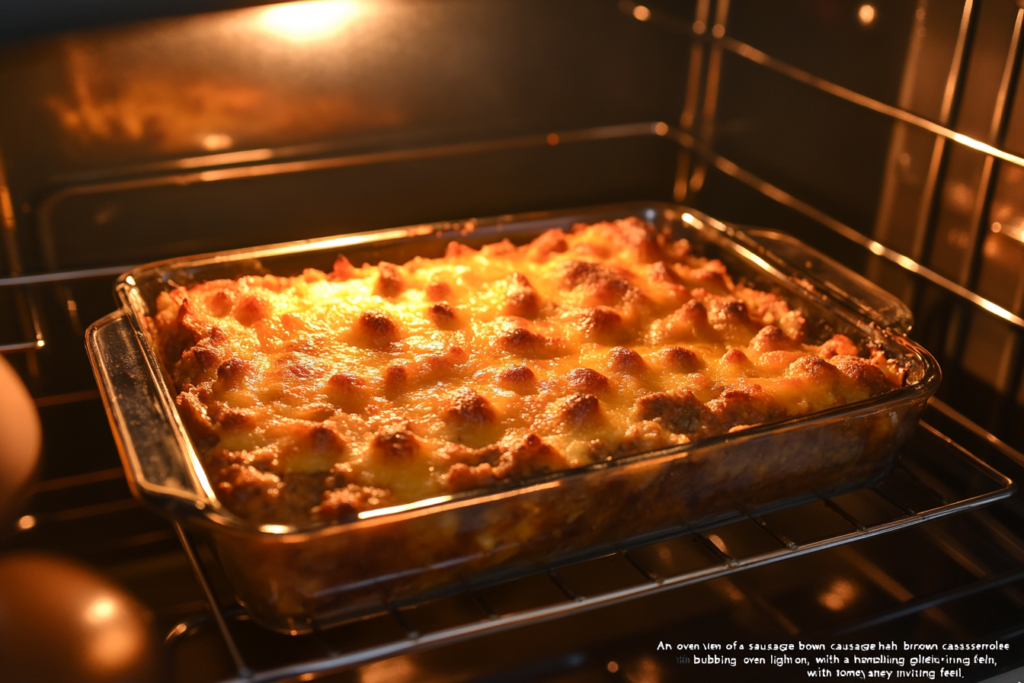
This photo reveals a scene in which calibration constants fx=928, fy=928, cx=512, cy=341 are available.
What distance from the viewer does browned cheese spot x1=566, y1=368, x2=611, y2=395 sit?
979 mm

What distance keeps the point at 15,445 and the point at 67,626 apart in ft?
0.83

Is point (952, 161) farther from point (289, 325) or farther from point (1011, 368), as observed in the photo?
point (289, 325)

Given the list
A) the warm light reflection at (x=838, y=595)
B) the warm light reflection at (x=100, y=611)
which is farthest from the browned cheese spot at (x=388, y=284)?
the warm light reflection at (x=838, y=595)

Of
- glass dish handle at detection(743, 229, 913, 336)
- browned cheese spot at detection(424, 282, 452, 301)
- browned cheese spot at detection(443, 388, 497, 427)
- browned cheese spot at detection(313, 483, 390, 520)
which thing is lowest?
browned cheese spot at detection(313, 483, 390, 520)

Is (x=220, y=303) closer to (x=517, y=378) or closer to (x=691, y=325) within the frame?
(x=517, y=378)

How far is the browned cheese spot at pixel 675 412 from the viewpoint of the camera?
0.94 meters

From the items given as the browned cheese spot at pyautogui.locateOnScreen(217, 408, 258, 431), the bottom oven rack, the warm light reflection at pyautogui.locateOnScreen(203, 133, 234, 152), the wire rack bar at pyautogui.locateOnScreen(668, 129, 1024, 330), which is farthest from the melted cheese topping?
Answer: the warm light reflection at pyautogui.locateOnScreen(203, 133, 234, 152)

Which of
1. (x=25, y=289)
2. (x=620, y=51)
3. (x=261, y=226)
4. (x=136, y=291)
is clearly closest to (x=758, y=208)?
(x=620, y=51)

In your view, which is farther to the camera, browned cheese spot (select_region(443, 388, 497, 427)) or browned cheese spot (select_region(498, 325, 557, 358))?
browned cheese spot (select_region(498, 325, 557, 358))

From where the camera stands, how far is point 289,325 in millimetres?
1057

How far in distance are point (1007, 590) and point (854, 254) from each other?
0.56 m

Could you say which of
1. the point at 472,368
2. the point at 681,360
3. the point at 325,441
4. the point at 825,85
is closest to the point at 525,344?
the point at 472,368

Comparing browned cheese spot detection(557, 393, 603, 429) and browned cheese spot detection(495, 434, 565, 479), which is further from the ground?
browned cheese spot detection(557, 393, 603, 429)

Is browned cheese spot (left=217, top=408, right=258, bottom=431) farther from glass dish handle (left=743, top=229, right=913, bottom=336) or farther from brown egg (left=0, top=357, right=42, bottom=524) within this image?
glass dish handle (left=743, top=229, right=913, bottom=336)
